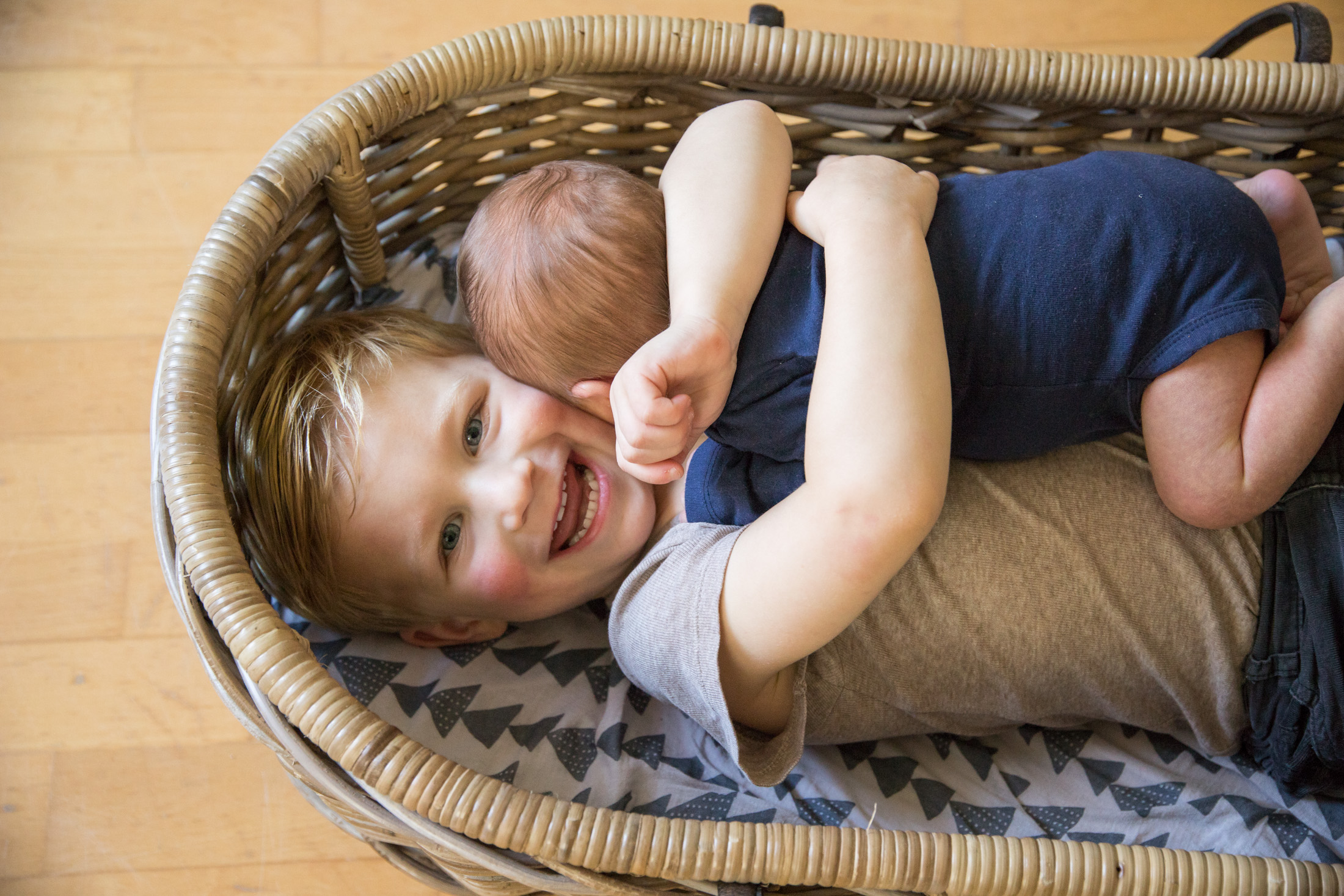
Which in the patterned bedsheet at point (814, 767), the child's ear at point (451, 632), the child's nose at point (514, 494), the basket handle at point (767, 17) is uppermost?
the basket handle at point (767, 17)

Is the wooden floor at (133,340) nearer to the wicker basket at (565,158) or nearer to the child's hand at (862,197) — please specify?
the wicker basket at (565,158)

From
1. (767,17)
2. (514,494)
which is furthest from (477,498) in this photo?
(767,17)

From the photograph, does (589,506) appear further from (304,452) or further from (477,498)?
(304,452)

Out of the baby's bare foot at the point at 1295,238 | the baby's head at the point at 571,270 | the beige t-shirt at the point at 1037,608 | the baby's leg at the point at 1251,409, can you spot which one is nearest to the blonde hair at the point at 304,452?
the baby's head at the point at 571,270

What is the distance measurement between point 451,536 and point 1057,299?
52 cm

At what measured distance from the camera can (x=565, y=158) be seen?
107 cm

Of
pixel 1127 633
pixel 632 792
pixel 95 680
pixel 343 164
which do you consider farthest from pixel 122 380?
pixel 1127 633

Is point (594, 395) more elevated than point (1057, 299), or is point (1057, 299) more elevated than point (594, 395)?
point (1057, 299)

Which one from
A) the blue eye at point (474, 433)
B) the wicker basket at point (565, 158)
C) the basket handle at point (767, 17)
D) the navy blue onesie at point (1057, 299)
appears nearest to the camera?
the wicker basket at point (565, 158)

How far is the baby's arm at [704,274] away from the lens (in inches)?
28.0

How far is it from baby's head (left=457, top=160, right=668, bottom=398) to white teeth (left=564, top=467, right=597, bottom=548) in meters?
0.10

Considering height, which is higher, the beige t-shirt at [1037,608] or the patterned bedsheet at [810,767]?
the beige t-shirt at [1037,608]

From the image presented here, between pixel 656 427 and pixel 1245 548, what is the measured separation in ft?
1.77

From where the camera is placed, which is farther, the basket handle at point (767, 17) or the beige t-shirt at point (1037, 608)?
the basket handle at point (767, 17)
